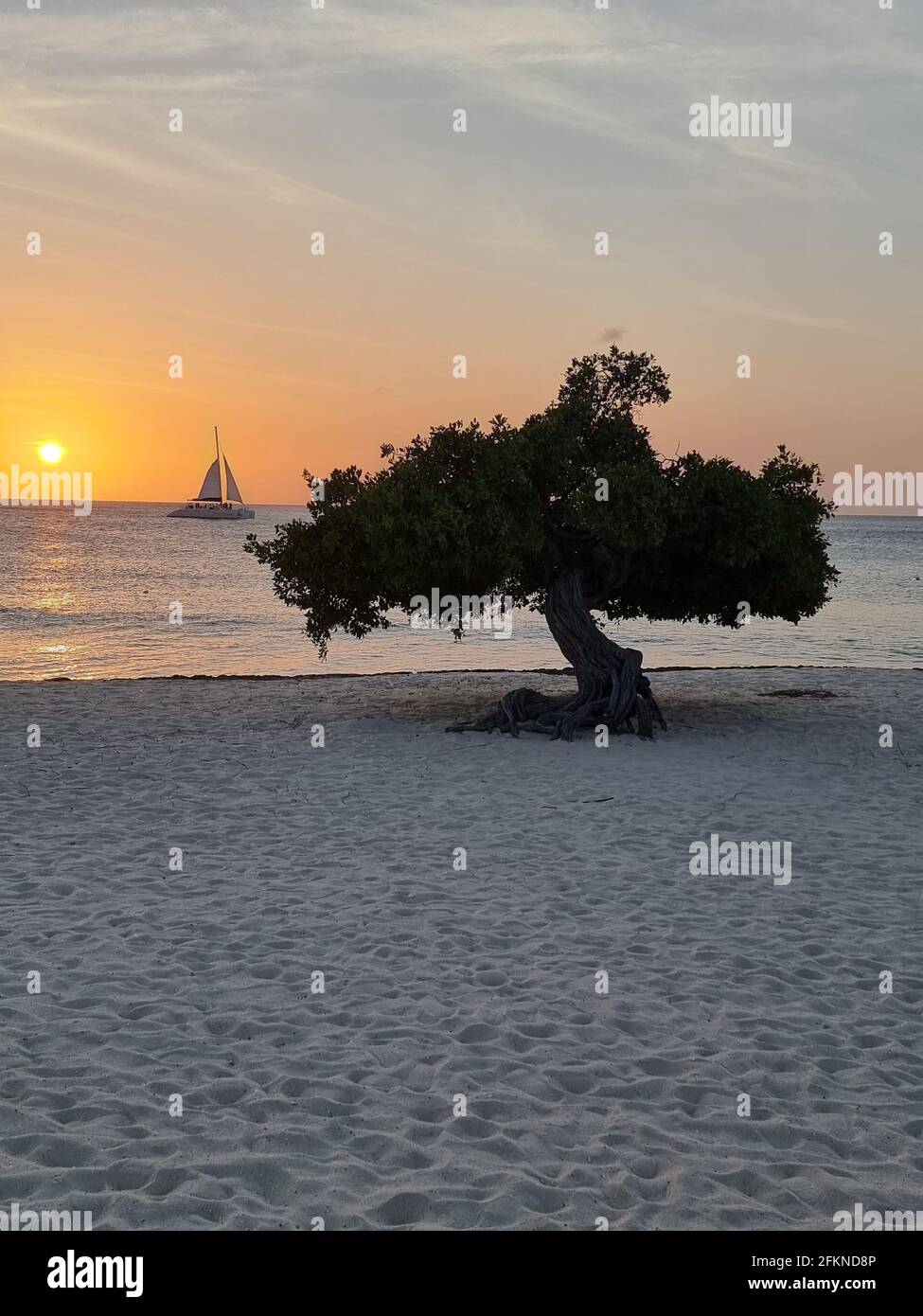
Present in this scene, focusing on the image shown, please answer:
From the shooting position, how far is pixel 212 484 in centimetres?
16238

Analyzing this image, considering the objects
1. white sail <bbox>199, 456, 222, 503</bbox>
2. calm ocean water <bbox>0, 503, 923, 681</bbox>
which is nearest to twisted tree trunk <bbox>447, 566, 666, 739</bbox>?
calm ocean water <bbox>0, 503, 923, 681</bbox>

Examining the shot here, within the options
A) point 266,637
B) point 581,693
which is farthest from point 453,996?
point 266,637

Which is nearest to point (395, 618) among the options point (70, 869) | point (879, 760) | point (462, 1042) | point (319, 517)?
point (319, 517)

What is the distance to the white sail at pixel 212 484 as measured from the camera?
6270 inches

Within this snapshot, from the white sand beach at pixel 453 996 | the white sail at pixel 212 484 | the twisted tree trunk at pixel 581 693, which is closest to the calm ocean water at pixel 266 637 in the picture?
the twisted tree trunk at pixel 581 693

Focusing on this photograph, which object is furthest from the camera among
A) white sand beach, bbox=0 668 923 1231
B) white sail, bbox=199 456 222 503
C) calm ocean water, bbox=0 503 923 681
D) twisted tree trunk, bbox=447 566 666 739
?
white sail, bbox=199 456 222 503

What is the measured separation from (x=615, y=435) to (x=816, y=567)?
439cm

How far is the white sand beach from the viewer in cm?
563

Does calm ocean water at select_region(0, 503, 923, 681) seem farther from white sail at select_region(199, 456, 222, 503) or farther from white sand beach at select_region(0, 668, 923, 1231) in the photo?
white sail at select_region(199, 456, 222, 503)

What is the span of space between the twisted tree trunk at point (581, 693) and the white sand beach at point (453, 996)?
279 cm

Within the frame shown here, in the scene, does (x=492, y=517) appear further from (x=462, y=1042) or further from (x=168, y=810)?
(x=462, y=1042)

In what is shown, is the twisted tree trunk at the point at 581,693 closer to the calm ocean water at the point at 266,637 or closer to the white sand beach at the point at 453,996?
the white sand beach at the point at 453,996

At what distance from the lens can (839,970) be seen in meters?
8.53

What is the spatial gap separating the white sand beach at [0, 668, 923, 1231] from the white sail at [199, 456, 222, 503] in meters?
149
